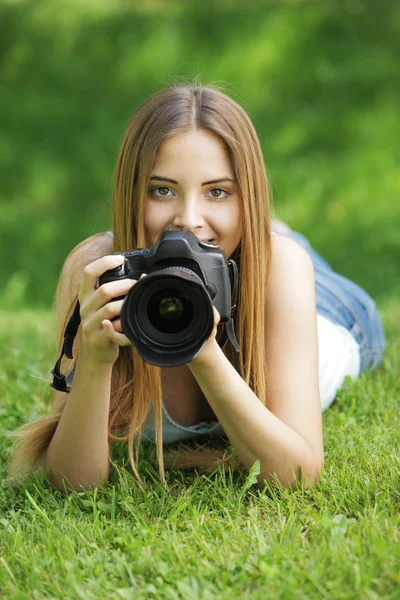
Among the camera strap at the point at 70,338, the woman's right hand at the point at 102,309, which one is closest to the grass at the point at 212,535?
the camera strap at the point at 70,338

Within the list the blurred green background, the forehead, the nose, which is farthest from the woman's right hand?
the blurred green background

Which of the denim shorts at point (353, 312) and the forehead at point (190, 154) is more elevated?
the forehead at point (190, 154)

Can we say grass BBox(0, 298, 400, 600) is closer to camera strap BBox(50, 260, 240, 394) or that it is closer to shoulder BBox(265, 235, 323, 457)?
shoulder BBox(265, 235, 323, 457)

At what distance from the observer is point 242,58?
846 cm

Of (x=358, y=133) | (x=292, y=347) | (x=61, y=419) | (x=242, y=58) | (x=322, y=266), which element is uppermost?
(x=242, y=58)

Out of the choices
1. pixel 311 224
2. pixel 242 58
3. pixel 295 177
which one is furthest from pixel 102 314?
pixel 242 58

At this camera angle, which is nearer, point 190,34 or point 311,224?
point 311,224

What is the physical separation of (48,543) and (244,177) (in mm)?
1067

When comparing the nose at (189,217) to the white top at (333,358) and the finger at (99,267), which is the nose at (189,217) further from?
the white top at (333,358)

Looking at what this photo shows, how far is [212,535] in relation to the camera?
196 cm

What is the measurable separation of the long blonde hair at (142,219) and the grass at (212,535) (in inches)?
5.7

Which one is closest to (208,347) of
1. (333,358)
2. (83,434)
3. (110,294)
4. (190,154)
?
(110,294)

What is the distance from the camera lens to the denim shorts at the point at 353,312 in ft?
Result: 11.5

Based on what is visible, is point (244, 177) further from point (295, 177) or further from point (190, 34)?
point (190, 34)
